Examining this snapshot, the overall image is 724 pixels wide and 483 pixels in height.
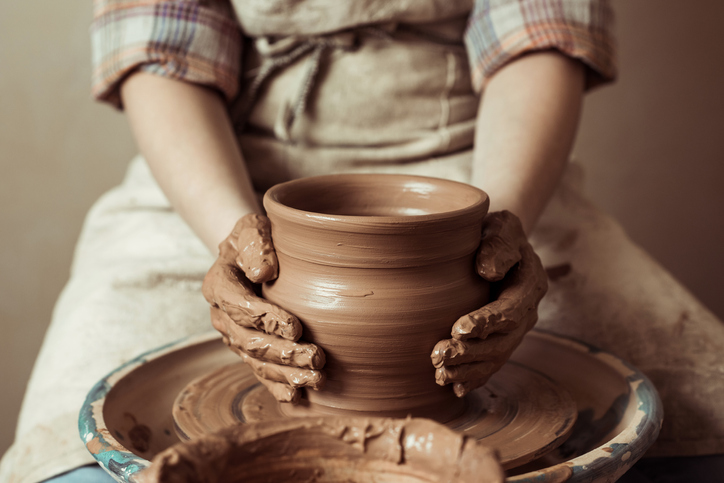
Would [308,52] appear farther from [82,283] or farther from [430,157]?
[82,283]

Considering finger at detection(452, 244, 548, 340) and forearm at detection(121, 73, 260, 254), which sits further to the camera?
forearm at detection(121, 73, 260, 254)

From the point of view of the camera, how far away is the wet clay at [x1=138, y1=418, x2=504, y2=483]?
0.49 meters

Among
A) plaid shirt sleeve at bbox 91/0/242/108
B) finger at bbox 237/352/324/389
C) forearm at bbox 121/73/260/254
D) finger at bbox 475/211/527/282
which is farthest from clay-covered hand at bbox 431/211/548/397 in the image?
plaid shirt sleeve at bbox 91/0/242/108

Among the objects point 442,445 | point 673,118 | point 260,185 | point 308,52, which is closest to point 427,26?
point 308,52

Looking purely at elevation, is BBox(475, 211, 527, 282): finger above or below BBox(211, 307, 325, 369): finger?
above

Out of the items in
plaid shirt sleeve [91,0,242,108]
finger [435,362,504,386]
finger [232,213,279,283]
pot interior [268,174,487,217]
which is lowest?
finger [435,362,504,386]

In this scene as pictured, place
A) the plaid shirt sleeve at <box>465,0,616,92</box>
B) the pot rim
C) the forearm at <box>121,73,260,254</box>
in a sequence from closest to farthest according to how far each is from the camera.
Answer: the pot rim
the forearm at <box>121,73,260,254</box>
the plaid shirt sleeve at <box>465,0,616,92</box>

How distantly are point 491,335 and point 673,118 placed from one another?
1.96m

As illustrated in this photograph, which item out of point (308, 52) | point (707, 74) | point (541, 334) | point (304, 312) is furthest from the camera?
point (707, 74)

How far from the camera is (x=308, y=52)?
1.25 m

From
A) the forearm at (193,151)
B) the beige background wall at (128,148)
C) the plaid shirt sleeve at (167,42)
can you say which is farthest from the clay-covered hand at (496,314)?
the beige background wall at (128,148)

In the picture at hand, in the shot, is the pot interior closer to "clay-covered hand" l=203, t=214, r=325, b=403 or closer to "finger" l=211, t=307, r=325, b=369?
"clay-covered hand" l=203, t=214, r=325, b=403

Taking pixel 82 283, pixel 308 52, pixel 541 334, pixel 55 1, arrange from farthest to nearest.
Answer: pixel 55 1
pixel 308 52
pixel 82 283
pixel 541 334

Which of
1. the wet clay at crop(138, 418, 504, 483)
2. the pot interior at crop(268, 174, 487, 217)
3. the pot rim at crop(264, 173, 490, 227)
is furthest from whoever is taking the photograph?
the pot interior at crop(268, 174, 487, 217)
